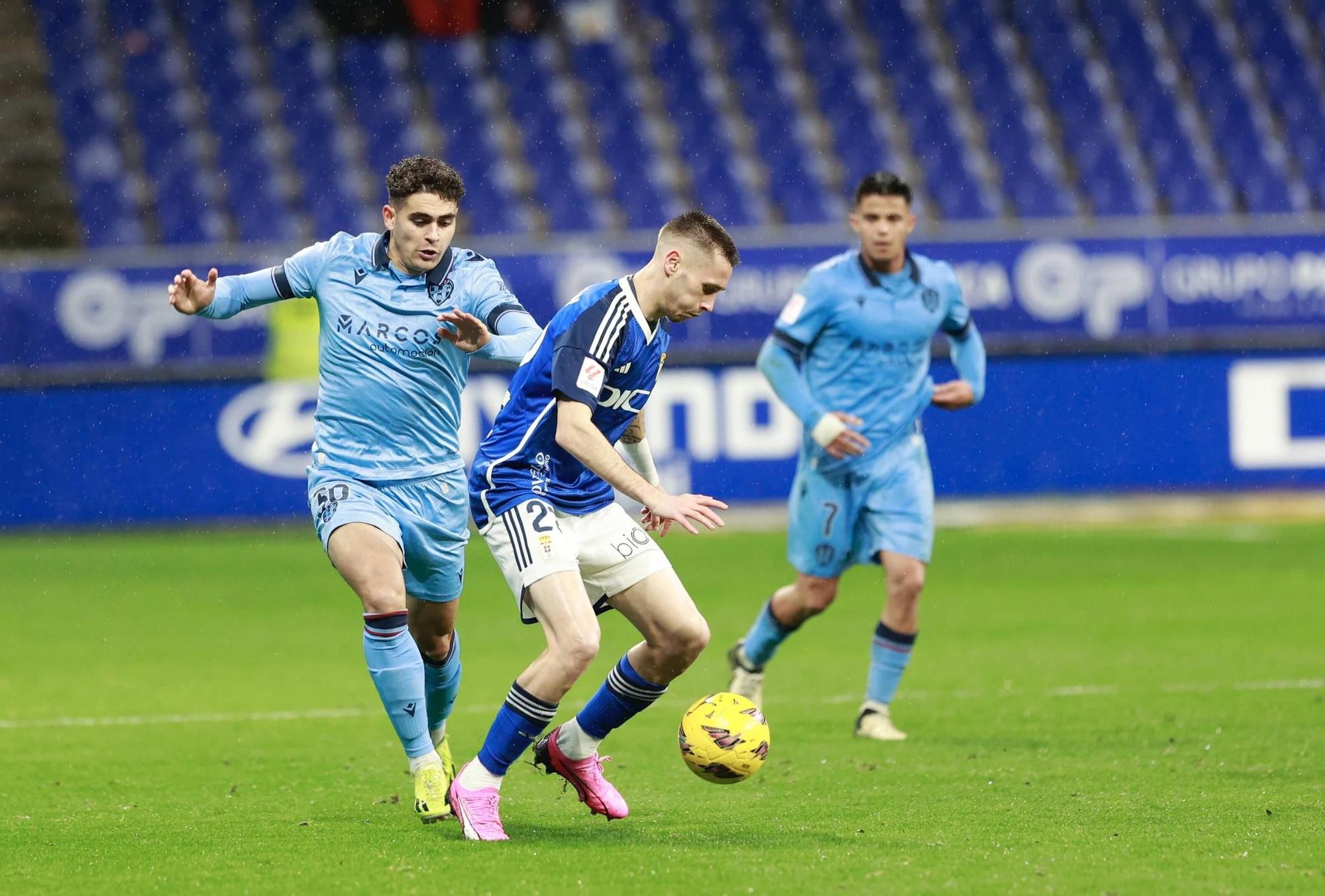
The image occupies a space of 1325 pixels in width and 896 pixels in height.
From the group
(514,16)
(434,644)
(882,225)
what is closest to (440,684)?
(434,644)

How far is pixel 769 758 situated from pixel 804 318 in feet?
7.07

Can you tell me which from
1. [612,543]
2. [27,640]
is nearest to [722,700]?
[612,543]

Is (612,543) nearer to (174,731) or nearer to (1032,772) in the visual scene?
(1032,772)

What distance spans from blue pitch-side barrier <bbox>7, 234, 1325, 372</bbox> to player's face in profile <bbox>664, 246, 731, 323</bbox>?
11.4 m

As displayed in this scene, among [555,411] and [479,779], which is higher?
[555,411]

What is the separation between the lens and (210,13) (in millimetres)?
23688

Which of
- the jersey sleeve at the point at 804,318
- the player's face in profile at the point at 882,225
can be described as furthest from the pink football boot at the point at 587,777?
the player's face in profile at the point at 882,225

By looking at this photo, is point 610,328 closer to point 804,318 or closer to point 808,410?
point 808,410

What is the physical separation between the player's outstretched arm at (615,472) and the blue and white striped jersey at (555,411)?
0.13 m

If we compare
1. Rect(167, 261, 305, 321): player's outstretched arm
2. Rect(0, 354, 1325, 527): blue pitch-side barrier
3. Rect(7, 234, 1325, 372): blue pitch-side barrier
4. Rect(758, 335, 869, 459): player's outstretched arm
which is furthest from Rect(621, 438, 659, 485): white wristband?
Rect(7, 234, 1325, 372): blue pitch-side barrier

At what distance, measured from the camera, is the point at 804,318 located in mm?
8453

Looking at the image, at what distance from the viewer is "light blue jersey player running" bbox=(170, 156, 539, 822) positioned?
19.8 ft

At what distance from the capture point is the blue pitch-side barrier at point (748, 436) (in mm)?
16391

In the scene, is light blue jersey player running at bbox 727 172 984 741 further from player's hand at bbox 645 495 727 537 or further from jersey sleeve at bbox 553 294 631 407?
player's hand at bbox 645 495 727 537
